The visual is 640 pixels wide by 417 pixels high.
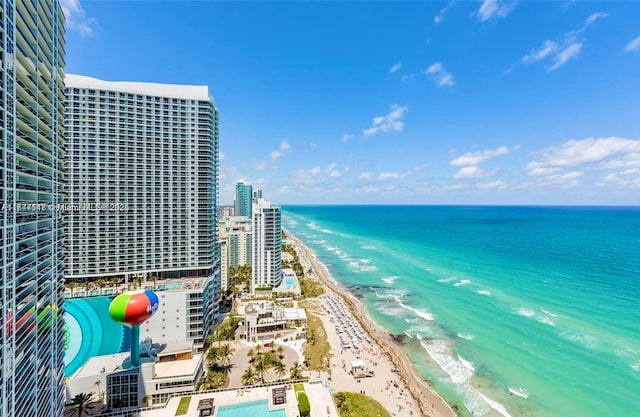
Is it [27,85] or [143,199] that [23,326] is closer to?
[27,85]

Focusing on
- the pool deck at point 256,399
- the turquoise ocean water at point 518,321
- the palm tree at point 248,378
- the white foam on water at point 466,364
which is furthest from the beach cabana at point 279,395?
the white foam on water at point 466,364

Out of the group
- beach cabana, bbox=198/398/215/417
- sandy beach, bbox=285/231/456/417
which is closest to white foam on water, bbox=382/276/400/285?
sandy beach, bbox=285/231/456/417

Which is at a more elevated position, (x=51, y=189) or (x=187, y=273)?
(x=51, y=189)

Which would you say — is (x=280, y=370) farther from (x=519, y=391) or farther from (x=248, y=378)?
(x=519, y=391)

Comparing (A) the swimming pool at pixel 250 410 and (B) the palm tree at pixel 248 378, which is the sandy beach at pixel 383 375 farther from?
(A) the swimming pool at pixel 250 410

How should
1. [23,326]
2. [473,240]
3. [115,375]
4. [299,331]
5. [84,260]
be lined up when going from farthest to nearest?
[473,240] < [299,331] < [84,260] < [115,375] < [23,326]

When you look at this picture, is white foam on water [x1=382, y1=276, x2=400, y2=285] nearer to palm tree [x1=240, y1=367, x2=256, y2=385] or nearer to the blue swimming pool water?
palm tree [x1=240, y1=367, x2=256, y2=385]

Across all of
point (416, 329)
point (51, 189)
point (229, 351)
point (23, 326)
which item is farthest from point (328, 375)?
point (51, 189)
